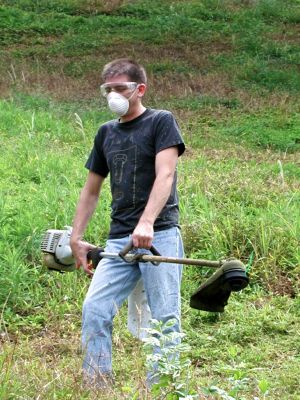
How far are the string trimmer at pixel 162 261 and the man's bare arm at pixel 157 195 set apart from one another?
100 mm

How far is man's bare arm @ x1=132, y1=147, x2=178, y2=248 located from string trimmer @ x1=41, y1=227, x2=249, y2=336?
0.10 metres

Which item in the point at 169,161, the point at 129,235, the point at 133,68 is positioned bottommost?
the point at 129,235

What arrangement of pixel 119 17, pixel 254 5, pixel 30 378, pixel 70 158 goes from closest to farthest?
pixel 30 378 → pixel 70 158 → pixel 119 17 → pixel 254 5

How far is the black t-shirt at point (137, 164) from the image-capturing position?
177 inches

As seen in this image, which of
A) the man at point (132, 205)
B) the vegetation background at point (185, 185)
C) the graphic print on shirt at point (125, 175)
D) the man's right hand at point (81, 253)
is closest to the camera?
the man at point (132, 205)

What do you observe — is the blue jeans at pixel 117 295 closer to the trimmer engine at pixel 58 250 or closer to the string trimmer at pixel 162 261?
the string trimmer at pixel 162 261

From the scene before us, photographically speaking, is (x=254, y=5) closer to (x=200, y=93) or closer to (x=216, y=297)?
(x=200, y=93)

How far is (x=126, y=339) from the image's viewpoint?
18.6ft

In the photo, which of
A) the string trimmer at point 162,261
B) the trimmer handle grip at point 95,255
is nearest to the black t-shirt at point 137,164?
the trimmer handle grip at point 95,255

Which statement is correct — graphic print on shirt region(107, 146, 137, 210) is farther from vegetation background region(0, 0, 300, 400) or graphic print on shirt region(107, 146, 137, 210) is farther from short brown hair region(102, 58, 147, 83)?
vegetation background region(0, 0, 300, 400)

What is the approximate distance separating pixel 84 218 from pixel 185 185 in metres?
3.64

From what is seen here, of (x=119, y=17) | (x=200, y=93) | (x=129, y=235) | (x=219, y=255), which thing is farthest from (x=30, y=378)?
(x=119, y=17)

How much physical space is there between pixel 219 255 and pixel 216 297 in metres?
2.35

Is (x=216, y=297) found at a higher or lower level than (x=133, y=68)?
lower
